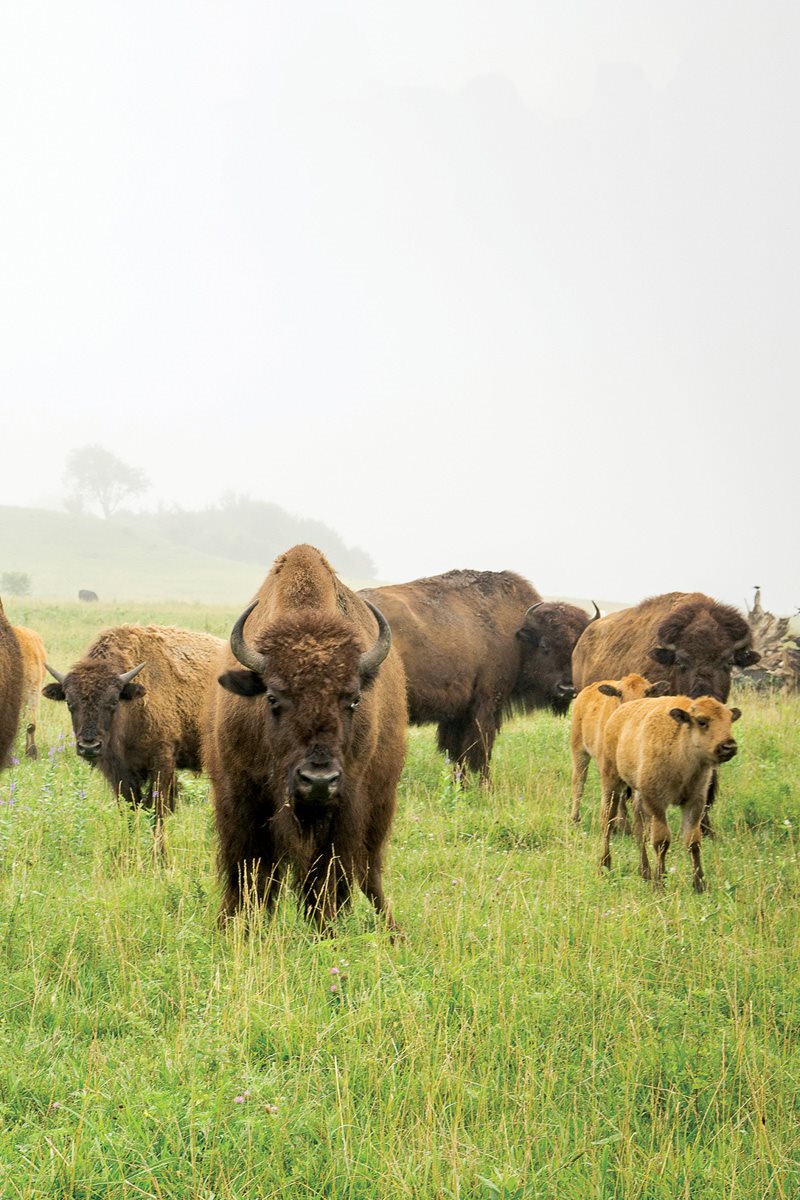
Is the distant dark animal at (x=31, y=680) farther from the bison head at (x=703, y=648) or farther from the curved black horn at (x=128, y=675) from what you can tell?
the bison head at (x=703, y=648)

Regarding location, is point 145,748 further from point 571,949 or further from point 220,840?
point 571,949

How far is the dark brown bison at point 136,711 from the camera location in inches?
330

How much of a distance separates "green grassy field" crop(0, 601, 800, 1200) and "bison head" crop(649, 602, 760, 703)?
2289 mm

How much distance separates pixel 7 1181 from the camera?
9.65ft

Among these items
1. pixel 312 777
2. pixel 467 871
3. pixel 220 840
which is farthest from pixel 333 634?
pixel 467 871

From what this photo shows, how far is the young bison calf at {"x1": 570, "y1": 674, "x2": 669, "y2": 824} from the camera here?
8.49 m

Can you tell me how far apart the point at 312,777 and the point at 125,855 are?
2977 mm

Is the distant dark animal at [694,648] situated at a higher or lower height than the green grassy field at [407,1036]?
higher

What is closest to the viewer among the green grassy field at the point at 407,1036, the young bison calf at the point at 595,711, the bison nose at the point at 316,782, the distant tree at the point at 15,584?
the green grassy field at the point at 407,1036

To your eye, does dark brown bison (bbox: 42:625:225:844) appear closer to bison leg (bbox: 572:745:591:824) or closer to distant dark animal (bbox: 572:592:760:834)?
bison leg (bbox: 572:745:591:824)

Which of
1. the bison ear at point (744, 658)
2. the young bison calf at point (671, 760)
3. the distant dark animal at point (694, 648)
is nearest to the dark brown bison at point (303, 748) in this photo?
the young bison calf at point (671, 760)

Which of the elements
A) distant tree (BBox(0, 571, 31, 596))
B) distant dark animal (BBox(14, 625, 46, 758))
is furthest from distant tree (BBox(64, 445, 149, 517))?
distant dark animal (BBox(14, 625, 46, 758))

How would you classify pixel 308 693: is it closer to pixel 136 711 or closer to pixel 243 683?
pixel 243 683

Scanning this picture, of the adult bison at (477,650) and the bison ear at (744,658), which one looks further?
the adult bison at (477,650)
